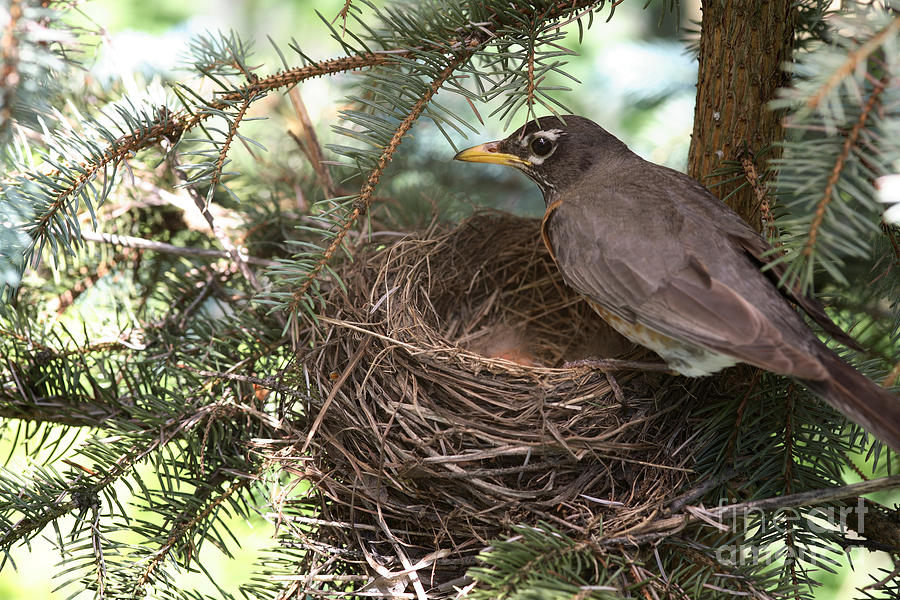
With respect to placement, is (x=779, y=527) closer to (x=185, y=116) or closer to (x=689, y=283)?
(x=689, y=283)

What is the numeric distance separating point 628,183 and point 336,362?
1.33 m

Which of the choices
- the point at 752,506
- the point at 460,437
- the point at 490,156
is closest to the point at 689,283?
the point at 752,506

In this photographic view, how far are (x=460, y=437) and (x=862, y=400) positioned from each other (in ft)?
3.82

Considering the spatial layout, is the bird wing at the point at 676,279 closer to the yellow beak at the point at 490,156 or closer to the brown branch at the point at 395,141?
the yellow beak at the point at 490,156

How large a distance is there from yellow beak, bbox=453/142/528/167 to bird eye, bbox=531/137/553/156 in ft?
0.23

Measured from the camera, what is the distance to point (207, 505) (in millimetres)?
2125

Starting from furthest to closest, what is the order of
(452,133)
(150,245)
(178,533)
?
(452,133) < (150,245) < (178,533)

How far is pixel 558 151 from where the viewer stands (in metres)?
3.11

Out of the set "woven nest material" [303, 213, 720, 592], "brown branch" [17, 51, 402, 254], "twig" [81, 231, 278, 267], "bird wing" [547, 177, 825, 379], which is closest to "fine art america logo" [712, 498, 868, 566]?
"woven nest material" [303, 213, 720, 592]

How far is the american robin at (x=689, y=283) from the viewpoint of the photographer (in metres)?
1.88

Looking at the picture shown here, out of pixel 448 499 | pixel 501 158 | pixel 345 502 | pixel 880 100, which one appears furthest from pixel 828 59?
pixel 501 158

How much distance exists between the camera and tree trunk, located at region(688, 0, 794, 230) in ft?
6.94

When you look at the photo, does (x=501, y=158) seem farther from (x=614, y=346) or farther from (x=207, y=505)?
(x=207, y=505)

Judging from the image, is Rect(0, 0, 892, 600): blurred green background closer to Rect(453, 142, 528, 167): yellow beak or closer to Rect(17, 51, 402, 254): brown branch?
Rect(453, 142, 528, 167): yellow beak
